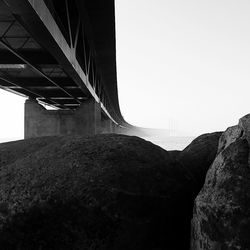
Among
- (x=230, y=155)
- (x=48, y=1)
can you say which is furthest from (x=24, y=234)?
(x=48, y=1)

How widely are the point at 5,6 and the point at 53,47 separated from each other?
3.05 metres

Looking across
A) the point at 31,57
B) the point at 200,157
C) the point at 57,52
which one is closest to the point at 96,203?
the point at 200,157

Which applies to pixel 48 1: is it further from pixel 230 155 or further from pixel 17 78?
pixel 17 78

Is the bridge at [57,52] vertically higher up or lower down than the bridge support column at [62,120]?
higher up

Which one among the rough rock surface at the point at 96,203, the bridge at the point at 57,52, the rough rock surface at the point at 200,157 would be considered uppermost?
the bridge at the point at 57,52

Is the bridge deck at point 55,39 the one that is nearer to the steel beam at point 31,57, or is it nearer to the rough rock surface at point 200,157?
the steel beam at point 31,57

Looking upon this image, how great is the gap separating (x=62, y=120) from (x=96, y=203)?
77.2 feet

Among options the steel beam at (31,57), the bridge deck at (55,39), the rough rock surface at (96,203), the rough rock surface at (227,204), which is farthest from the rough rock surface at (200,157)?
the steel beam at (31,57)

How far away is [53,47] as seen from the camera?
1091 cm

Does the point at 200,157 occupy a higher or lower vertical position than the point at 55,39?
lower

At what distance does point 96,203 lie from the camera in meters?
3.44

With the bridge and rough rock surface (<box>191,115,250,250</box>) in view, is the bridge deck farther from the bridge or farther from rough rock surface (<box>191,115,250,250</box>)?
rough rock surface (<box>191,115,250,250</box>)

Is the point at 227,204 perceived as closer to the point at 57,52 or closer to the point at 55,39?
the point at 55,39

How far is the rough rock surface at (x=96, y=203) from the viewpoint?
136 inches
